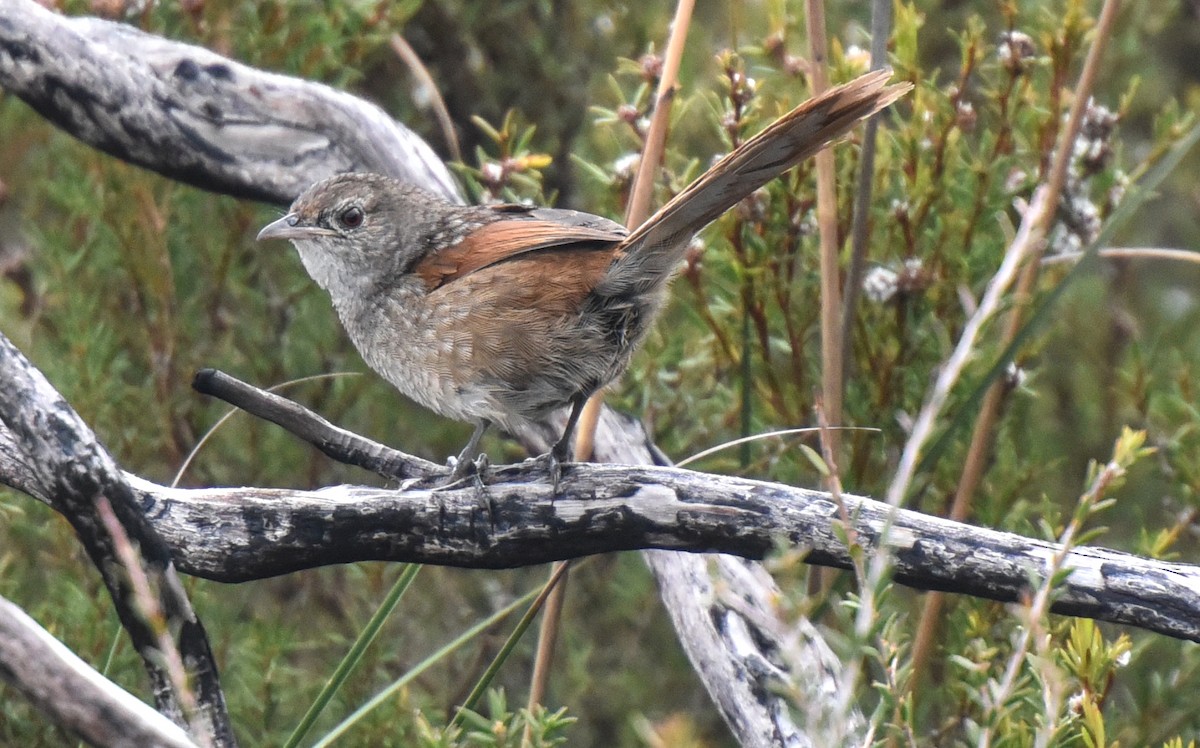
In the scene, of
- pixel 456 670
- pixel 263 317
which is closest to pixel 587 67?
pixel 263 317

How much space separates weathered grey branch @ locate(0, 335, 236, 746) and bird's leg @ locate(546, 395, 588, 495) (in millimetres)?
757

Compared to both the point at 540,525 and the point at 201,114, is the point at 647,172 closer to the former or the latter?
the point at 540,525

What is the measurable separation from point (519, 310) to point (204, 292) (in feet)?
6.35

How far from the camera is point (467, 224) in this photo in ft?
11.2

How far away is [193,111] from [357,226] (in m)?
0.74

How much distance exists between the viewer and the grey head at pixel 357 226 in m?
3.49

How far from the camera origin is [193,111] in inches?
154

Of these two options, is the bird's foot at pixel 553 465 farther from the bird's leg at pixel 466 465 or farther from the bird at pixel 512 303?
the bird's leg at pixel 466 465

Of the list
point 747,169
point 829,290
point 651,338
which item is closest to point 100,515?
point 747,169

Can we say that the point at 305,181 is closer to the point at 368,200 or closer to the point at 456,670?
the point at 368,200

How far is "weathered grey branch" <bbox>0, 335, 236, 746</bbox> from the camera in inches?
93.4

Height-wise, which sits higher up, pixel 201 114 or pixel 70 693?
pixel 201 114

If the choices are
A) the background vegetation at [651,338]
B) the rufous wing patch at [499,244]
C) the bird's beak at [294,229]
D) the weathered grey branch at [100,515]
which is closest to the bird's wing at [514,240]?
the rufous wing patch at [499,244]

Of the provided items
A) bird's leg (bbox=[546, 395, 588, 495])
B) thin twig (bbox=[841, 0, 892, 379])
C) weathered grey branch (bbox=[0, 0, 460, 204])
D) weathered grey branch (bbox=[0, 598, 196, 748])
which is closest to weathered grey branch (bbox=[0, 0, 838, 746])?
weathered grey branch (bbox=[0, 0, 460, 204])
